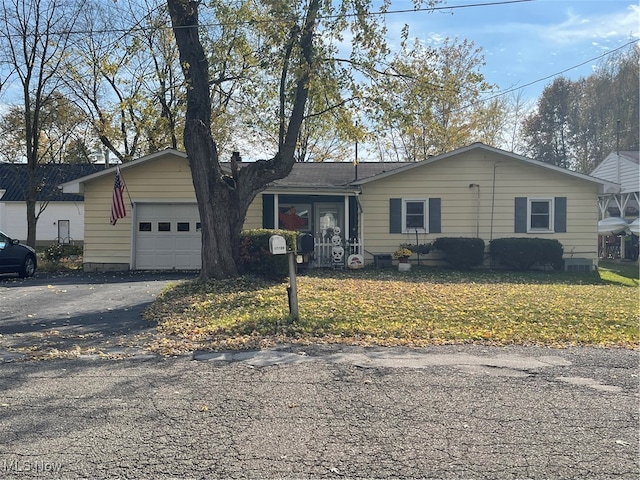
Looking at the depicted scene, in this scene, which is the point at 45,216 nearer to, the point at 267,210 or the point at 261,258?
the point at 267,210

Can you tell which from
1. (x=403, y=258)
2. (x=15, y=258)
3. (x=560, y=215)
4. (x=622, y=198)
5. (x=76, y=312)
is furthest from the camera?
(x=622, y=198)

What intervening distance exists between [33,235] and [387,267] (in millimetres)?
14107

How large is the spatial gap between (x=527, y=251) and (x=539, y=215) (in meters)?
1.82

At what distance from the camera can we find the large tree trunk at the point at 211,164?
12.2m

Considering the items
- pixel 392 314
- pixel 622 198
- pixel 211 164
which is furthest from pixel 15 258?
pixel 622 198

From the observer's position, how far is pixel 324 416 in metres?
4.48

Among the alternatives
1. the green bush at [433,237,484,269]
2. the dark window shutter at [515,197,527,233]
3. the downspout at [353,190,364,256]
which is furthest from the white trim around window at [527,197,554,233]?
the downspout at [353,190,364,256]

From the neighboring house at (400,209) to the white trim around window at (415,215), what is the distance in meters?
0.03

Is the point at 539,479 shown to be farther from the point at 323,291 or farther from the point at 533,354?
the point at 323,291

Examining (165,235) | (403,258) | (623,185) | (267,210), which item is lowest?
(403,258)

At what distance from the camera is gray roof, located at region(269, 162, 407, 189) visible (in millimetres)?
18714

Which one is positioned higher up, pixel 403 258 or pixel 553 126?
pixel 553 126

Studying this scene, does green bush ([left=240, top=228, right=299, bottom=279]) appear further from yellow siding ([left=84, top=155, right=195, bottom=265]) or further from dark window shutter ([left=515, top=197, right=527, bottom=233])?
dark window shutter ([left=515, top=197, right=527, bottom=233])

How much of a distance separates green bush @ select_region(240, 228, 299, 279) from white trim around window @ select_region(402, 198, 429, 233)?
6.59 m
